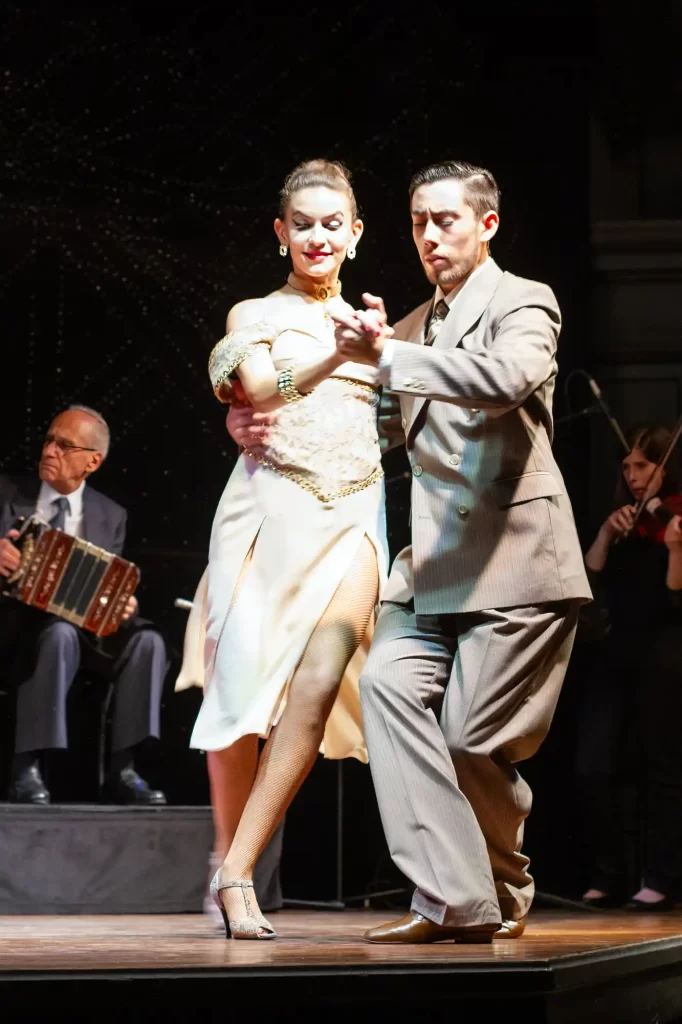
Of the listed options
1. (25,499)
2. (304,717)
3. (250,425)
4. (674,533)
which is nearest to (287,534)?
(250,425)

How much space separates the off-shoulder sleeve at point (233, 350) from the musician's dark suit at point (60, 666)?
2.03m

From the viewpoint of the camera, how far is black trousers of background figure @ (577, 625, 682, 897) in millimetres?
4938

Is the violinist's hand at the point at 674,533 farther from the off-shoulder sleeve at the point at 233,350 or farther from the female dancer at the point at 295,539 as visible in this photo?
the off-shoulder sleeve at the point at 233,350

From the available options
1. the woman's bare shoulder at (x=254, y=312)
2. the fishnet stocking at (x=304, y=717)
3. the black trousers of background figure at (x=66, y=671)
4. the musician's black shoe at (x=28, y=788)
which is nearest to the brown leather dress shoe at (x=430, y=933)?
the fishnet stocking at (x=304, y=717)

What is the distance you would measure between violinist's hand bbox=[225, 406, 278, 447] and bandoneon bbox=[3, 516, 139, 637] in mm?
2021

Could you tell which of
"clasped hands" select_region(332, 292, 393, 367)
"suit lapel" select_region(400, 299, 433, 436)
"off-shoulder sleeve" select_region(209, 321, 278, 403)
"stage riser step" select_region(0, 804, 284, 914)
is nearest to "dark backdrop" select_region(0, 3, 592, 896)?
"stage riser step" select_region(0, 804, 284, 914)

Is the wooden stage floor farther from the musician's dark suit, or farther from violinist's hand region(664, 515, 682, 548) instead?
violinist's hand region(664, 515, 682, 548)

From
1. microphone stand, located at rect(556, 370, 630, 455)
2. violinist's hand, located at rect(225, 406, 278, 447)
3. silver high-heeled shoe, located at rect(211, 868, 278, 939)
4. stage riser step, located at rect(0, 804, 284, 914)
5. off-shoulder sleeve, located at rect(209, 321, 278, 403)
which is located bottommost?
stage riser step, located at rect(0, 804, 284, 914)

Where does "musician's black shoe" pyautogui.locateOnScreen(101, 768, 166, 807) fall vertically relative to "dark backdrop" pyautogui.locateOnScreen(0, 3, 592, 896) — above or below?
below

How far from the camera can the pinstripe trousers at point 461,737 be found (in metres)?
2.65

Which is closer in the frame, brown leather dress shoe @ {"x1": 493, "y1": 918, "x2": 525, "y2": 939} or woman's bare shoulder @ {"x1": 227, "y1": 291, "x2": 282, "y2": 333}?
brown leather dress shoe @ {"x1": 493, "y1": 918, "x2": 525, "y2": 939}

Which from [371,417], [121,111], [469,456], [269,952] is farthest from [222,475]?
[269,952]

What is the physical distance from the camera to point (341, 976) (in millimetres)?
2031

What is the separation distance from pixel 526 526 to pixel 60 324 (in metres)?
3.47
